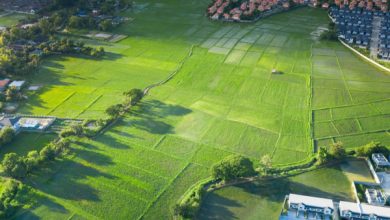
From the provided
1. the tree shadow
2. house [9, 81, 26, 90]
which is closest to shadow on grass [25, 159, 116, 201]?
the tree shadow

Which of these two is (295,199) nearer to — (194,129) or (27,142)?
(194,129)

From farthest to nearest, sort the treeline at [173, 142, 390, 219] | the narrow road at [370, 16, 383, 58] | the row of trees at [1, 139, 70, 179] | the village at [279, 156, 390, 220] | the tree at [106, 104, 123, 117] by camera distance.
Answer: the narrow road at [370, 16, 383, 58], the tree at [106, 104, 123, 117], the row of trees at [1, 139, 70, 179], the treeline at [173, 142, 390, 219], the village at [279, 156, 390, 220]

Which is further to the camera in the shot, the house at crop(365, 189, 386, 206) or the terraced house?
the house at crop(365, 189, 386, 206)

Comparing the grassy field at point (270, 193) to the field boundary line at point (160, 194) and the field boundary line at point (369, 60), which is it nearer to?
the field boundary line at point (160, 194)

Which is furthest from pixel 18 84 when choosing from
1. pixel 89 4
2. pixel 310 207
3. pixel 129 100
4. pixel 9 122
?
pixel 310 207

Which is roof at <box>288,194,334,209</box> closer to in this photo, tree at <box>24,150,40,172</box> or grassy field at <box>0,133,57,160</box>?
tree at <box>24,150,40,172</box>

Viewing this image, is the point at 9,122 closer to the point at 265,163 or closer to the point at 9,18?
the point at 265,163

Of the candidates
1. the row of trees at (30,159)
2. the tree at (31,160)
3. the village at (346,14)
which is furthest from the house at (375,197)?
the village at (346,14)
